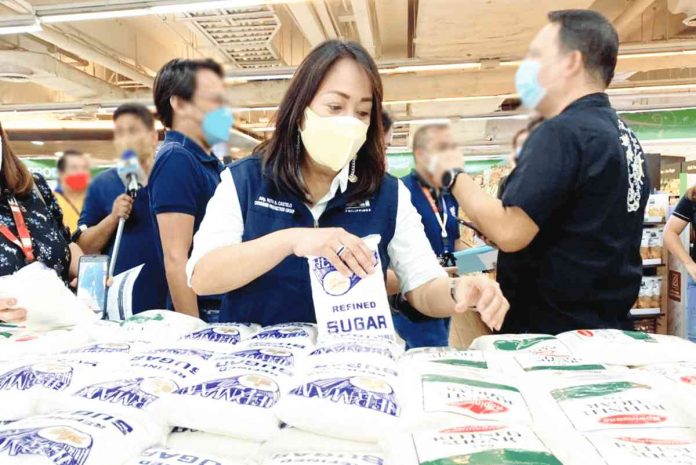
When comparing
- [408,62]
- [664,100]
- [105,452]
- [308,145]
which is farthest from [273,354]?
[664,100]

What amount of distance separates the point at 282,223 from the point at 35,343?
23.3 inches

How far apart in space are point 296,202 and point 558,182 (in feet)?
2.00

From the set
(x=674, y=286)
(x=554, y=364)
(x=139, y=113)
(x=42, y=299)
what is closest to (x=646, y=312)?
(x=674, y=286)

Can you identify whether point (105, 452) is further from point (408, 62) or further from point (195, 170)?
point (408, 62)

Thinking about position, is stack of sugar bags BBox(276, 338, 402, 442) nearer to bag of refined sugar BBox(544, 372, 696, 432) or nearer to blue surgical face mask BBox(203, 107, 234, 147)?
bag of refined sugar BBox(544, 372, 696, 432)

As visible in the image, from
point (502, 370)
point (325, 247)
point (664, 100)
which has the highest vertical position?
point (664, 100)

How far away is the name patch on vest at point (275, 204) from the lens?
1296 millimetres

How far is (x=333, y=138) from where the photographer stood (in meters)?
1.15

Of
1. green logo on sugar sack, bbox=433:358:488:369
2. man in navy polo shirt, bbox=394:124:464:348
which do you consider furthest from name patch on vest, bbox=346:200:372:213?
green logo on sugar sack, bbox=433:358:488:369

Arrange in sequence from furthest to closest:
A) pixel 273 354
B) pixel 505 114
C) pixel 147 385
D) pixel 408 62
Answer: pixel 408 62
pixel 273 354
pixel 147 385
pixel 505 114

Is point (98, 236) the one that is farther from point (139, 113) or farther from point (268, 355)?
point (139, 113)

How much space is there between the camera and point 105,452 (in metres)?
0.66

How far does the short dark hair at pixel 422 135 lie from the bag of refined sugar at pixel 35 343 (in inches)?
33.5

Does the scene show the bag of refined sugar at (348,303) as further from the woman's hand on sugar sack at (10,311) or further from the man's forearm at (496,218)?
the woman's hand on sugar sack at (10,311)
